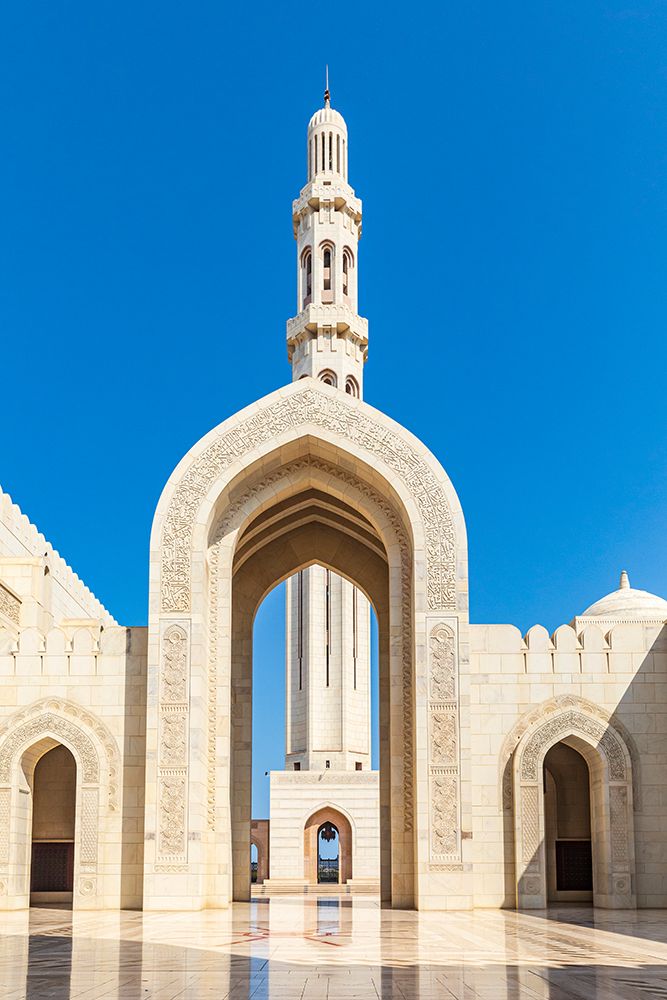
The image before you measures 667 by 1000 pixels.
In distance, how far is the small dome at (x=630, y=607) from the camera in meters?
28.0

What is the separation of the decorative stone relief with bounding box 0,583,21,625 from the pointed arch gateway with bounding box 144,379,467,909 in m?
3.43

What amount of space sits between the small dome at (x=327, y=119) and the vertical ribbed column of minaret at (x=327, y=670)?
13.2 meters

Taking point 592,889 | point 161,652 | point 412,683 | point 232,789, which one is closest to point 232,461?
point 161,652

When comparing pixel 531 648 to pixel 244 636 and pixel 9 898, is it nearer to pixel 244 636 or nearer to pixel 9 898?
pixel 244 636

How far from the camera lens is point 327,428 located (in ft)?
70.2

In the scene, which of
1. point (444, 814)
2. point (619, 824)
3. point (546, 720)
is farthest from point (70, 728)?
point (619, 824)

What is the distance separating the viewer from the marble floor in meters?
8.47

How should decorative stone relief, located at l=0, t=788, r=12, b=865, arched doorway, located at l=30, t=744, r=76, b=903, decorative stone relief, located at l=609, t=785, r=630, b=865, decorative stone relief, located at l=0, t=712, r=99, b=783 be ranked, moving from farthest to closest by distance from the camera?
arched doorway, located at l=30, t=744, r=76, b=903
decorative stone relief, located at l=0, t=712, r=99, b=783
decorative stone relief, located at l=609, t=785, r=630, b=865
decorative stone relief, located at l=0, t=788, r=12, b=865

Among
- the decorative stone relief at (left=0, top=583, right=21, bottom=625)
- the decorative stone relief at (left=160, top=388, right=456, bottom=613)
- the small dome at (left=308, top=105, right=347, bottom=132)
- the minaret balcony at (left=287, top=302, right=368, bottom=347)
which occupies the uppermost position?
the small dome at (left=308, top=105, right=347, bottom=132)

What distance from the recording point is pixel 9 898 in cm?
1961

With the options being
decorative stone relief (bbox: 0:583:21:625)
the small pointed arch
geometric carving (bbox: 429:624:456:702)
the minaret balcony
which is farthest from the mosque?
the small pointed arch

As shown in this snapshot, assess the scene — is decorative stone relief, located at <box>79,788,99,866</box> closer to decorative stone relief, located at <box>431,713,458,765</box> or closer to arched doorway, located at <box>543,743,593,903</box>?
decorative stone relief, located at <box>431,713,458,765</box>

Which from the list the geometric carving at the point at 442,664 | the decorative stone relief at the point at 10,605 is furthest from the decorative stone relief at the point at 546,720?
the decorative stone relief at the point at 10,605

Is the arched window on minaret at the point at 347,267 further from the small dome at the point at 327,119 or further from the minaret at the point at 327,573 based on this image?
the small dome at the point at 327,119
